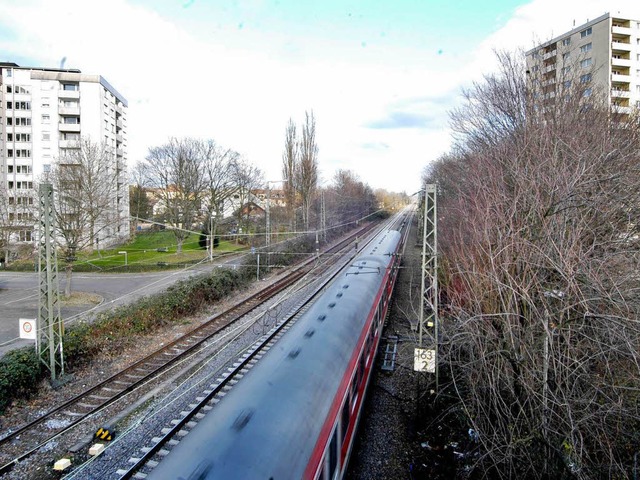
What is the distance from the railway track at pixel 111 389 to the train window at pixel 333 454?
20.7ft

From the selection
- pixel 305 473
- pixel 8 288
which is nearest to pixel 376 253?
pixel 305 473

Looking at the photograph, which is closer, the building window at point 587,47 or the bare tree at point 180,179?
the bare tree at point 180,179

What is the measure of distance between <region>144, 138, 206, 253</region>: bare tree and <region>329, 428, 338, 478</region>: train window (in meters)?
35.4

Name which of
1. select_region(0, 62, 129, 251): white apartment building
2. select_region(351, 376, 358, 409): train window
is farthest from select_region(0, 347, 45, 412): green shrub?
select_region(0, 62, 129, 251): white apartment building

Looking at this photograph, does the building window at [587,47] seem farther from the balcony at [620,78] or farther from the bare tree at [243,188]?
the bare tree at [243,188]

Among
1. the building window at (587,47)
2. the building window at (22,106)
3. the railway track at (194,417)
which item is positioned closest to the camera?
the railway track at (194,417)

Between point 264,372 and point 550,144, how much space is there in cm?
1015

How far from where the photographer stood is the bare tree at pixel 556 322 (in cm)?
582

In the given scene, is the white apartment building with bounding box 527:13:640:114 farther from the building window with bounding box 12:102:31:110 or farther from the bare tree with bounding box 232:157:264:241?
the building window with bounding box 12:102:31:110

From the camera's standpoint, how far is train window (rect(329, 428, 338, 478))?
5.73 meters

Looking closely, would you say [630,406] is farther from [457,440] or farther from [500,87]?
[500,87]

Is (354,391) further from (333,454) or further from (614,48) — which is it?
(614,48)

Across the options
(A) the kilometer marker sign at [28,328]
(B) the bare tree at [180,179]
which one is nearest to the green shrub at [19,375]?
(A) the kilometer marker sign at [28,328]

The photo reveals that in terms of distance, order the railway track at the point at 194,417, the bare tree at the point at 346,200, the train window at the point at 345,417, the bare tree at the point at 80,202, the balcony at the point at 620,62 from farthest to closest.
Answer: the bare tree at the point at 346,200
the balcony at the point at 620,62
the bare tree at the point at 80,202
the railway track at the point at 194,417
the train window at the point at 345,417
